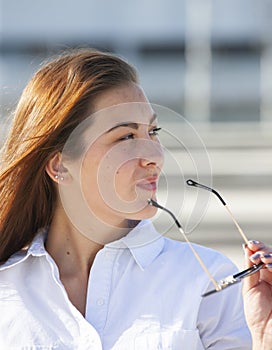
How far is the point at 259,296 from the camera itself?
181 centimetres

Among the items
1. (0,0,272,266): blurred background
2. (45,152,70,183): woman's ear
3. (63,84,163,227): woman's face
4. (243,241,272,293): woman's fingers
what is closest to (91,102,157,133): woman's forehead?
(63,84,163,227): woman's face

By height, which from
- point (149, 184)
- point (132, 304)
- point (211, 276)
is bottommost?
point (132, 304)

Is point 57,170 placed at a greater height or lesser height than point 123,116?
lesser

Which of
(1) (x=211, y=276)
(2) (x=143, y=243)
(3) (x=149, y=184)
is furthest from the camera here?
(2) (x=143, y=243)

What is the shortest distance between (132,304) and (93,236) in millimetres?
174

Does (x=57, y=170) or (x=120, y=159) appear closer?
(x=120, y=159)

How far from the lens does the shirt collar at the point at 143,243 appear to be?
198 centimetres

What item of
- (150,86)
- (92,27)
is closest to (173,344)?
(150,86)

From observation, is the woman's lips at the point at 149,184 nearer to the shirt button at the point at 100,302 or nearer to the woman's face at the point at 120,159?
the woman's face at the point at 120,159

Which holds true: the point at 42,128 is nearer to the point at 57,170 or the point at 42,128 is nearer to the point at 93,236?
the point at 57,170

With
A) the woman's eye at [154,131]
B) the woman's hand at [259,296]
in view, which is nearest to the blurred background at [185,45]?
the woman's eye at [154,131]

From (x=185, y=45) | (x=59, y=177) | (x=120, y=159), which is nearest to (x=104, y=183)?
(x=120, y=159)

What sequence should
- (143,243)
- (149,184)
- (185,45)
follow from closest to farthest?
1. (149,184)
2. (143,243)
3. (185,45)

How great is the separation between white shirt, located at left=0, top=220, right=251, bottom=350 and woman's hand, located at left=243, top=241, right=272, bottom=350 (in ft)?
0.36
